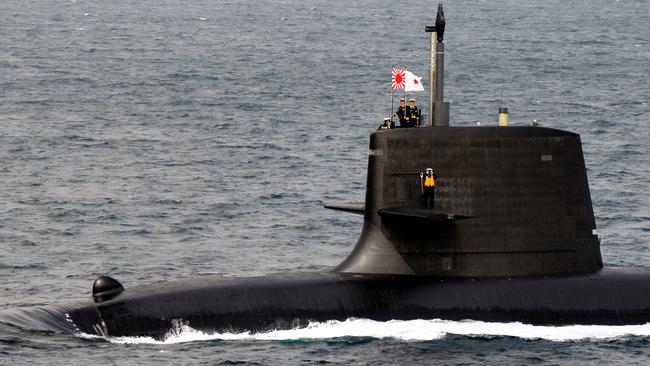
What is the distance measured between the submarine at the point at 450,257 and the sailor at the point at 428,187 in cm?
21

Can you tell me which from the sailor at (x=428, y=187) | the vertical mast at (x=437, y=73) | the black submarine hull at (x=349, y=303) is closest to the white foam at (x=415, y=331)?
the black submarine hull at (x=349, y=303)

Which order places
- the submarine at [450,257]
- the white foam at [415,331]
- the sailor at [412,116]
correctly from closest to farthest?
the white foam at [415,331] < the submarine at [450,257] < the sailor at [412,116]

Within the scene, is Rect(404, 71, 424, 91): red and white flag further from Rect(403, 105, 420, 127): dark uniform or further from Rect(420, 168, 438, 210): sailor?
Rect(420, 168, 438, 210): sailor

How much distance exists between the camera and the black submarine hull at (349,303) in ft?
105

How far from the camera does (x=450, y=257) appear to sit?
3306 cm

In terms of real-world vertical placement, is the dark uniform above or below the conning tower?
above

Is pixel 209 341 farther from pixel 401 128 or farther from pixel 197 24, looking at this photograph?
pixel 197 24

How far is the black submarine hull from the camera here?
3203 cm

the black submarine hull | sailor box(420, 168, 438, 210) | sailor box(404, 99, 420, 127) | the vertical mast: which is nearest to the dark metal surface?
sailor box(420, 168, 438, 210)

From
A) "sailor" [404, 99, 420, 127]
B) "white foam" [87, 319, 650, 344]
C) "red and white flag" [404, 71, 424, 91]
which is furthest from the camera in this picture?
"red and white flag" [404, 71, 424, 91]

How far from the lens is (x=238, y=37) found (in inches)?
5423

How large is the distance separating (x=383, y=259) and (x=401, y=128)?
3268 millimetres

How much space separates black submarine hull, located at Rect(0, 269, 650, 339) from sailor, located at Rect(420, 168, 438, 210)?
2.04 m

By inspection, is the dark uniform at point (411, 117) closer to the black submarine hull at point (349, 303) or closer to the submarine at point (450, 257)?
the submarine at point (450, 257)
